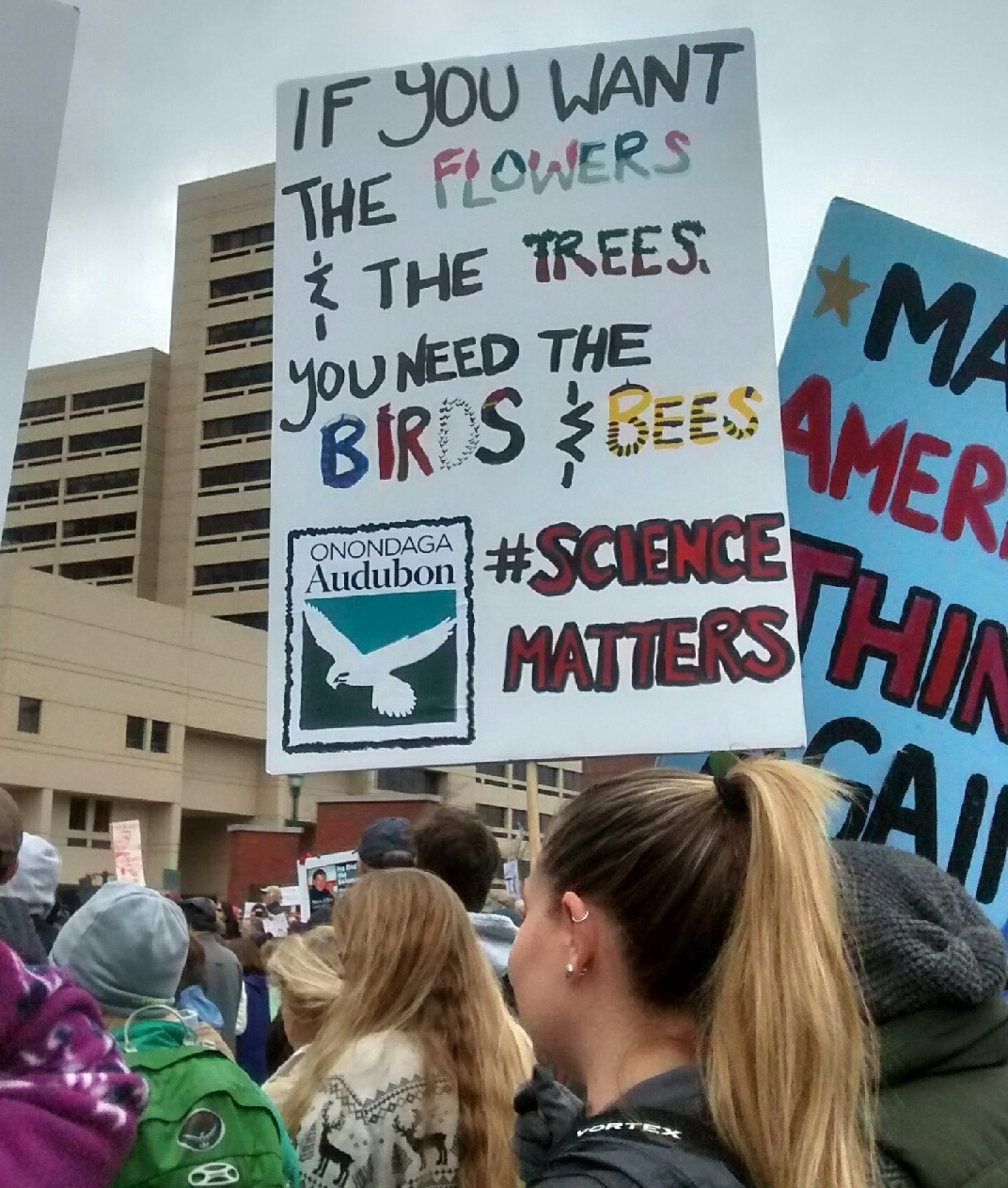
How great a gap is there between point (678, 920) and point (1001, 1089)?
0.38 meters

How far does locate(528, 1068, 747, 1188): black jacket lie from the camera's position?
1050 mm

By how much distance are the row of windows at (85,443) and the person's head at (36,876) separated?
5183cm

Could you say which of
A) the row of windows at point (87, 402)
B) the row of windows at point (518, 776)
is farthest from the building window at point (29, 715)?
the row of windows at point (87, 402)

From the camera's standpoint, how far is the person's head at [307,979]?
3.14 metres

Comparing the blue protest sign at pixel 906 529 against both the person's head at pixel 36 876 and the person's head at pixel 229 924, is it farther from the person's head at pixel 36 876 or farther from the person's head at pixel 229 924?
the person's head at pixel 229 924

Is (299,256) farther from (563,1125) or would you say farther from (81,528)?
(81,528)

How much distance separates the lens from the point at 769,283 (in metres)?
3.64

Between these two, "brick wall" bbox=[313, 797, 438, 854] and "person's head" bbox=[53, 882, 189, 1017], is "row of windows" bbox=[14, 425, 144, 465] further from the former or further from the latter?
"person's head" bbox=[53, 882, 189, 1017]

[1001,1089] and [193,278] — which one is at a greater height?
[193,278]

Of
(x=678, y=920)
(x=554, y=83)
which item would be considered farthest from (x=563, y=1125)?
(x=554, y=83)

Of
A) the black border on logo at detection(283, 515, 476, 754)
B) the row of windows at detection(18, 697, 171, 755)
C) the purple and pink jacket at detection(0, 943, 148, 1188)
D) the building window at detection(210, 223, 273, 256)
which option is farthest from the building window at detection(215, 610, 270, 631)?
the purple and pink jacket at detection(0, 943, 148, 1188)

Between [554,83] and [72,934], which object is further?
[554,83]

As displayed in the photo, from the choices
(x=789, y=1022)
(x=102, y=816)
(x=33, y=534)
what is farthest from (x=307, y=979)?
(x=33, y=534)

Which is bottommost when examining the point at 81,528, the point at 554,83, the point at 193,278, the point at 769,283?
the point at 769,283
